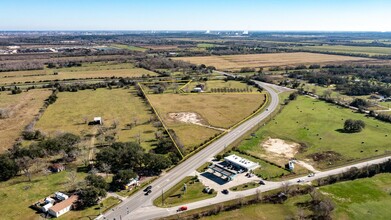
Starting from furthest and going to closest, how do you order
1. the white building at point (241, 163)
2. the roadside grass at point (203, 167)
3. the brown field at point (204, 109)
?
the brown field at point (204, 109), the roadside grass at point (203, 167), the white building at point (241, 163)

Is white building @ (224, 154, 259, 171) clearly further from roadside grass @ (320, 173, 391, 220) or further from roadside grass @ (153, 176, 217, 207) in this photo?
roadside grass @ (320, 173, 391, 220)

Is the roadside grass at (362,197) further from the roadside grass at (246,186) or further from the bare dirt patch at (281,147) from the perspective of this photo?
the bare dirt patch at (281,147)

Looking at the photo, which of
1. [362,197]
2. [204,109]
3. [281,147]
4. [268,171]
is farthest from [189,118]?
[362,197]

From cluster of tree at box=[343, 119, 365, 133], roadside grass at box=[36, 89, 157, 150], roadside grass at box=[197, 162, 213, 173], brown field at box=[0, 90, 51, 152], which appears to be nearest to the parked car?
roadside grass at box=[197, 162, 213, 173]

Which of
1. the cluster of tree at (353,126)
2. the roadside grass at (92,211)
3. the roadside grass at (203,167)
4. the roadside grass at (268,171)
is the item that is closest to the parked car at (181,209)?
the roadside grass at (92,211)

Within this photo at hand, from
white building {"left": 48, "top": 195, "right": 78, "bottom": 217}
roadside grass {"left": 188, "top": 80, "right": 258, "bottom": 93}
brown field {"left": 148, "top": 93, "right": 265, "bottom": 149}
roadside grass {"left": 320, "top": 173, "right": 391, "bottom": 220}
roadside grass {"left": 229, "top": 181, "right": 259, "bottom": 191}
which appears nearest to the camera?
white building {"left": 48, "top": 195, "right": 78, "bottom": 217}

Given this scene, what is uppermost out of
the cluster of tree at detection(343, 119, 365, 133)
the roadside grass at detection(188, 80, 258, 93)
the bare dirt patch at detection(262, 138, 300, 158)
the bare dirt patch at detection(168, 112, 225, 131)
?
the roadside grass at detection(188, 80, 258, 93)

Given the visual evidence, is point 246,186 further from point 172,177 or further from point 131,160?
point 131,160
